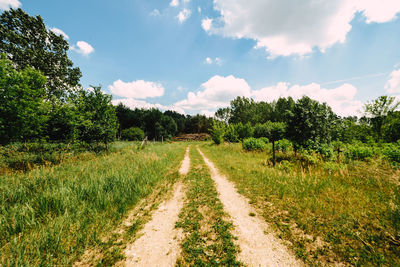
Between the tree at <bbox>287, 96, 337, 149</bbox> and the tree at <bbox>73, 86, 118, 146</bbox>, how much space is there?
18538mm

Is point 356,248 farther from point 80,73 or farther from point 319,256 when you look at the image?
point 80,73

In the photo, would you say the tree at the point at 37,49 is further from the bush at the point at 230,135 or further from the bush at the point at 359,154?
the bush at the point at 359,154

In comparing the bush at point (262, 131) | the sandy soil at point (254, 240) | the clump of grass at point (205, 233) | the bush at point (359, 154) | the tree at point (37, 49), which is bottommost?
the clump of grass at point (205, 233)

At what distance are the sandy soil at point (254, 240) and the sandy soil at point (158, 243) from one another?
1.55 metres

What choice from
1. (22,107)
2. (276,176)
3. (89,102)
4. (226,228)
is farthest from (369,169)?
(89,102)

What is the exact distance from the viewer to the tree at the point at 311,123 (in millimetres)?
9259

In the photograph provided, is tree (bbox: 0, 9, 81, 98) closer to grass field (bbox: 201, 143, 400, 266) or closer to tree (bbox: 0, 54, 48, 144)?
tree (bbox: 0, 54, 48, 144)

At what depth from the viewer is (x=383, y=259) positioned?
2.46 meters

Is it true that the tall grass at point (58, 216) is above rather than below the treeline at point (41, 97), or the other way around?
below

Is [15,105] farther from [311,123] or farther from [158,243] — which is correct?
[311,123]

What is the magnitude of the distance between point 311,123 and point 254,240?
10039 millimetres

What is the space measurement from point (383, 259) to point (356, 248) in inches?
13.2

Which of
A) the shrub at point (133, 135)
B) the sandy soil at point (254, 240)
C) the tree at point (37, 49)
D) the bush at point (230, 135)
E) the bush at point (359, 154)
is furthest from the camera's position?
the shrub at point (133, 135)

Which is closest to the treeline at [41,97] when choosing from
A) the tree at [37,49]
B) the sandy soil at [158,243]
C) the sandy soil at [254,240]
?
the tree at [37,49]
